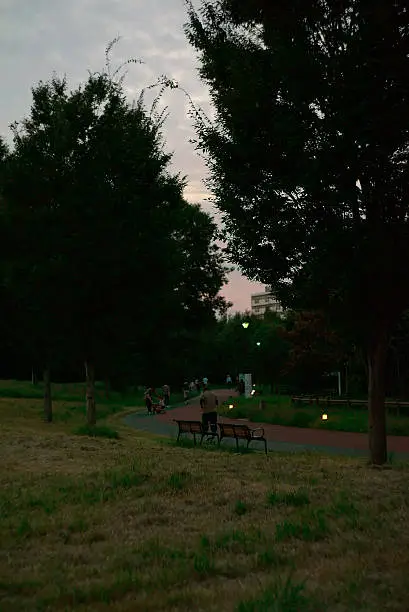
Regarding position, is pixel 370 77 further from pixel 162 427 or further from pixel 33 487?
pixel 162 427

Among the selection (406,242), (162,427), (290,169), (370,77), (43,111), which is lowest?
(162,427)

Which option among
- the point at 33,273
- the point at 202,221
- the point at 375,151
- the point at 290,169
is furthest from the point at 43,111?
the point at 202,221

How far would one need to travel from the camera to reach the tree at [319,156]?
10719 millimetres

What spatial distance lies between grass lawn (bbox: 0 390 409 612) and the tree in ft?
10.7

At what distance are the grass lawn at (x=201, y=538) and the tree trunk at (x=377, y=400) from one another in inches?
82.8

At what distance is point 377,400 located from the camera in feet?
42.0

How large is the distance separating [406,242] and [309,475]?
4488 mm

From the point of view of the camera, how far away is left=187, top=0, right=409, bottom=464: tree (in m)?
10.7

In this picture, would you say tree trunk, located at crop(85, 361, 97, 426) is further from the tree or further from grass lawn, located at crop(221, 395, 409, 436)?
grass lawn, located at crop(221, 395, 409, 436)

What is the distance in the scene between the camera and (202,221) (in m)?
47.6

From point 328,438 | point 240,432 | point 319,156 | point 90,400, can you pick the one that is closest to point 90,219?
point 90,400

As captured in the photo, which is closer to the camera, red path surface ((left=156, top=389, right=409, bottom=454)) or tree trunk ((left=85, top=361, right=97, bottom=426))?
red path surface ((left=156, top=389, right=409, bottom=454))

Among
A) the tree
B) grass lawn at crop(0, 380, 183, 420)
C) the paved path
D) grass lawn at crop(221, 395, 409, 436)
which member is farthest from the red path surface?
grass lawn at crop(0, 380, 183, 420)

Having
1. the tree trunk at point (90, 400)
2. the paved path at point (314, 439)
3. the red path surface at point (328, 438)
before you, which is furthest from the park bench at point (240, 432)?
the tree trunk at point (90, 400)
